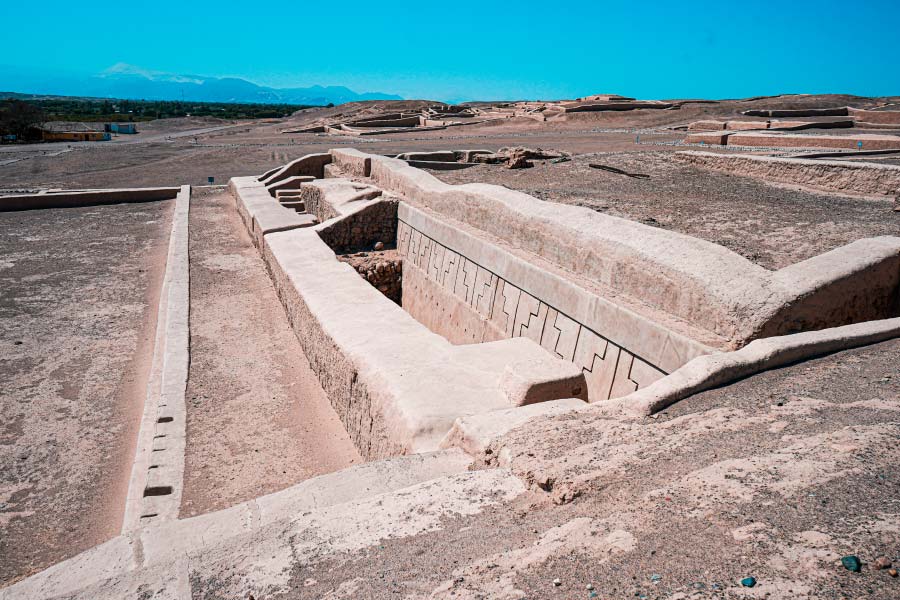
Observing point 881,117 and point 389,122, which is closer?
point 881,117

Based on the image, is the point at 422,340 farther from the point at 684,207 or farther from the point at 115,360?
the point at 684,207

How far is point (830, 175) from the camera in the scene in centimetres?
765

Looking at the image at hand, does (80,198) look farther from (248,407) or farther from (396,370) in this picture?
Answer: (396,370)

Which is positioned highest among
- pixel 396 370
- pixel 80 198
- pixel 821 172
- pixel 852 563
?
pixel 821 172

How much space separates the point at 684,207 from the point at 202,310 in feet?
18.2

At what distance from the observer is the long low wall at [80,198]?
1336cm

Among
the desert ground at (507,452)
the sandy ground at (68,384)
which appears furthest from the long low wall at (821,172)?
the sandy ground at (68,384)

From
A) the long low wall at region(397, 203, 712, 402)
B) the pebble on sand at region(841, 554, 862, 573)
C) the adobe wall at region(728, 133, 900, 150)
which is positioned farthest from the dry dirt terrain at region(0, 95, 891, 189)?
the pebble on sand at region(841, 554, 862, 573)

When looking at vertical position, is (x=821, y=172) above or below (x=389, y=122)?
below

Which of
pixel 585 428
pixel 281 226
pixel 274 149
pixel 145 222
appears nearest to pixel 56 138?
pixel 274 149

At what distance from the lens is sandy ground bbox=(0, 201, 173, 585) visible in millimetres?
3738

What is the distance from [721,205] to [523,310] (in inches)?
120

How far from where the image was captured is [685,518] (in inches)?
79.4

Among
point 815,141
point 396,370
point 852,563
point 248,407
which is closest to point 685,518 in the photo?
point 852,563
